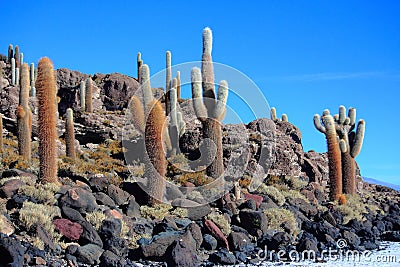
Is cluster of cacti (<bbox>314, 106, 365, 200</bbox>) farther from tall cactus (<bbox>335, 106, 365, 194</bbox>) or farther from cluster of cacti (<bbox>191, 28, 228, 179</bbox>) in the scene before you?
cluster of cacti (<bbox>191, 28, 228, 179</bbox>)

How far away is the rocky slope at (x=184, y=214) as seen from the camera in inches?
357

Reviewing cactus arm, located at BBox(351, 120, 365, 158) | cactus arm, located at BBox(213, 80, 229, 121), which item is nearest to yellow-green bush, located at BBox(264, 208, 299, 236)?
cactus arm, located at BBox(213, 80, 229, 121)

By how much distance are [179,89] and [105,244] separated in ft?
69.2

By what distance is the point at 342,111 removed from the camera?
19.7 meters

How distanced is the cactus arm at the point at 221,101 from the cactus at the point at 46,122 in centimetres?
576

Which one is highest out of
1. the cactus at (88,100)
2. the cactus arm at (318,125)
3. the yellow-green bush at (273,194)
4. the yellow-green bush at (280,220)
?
the cactus at (88,100)

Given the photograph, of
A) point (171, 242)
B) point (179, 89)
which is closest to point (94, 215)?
point (171, 242)

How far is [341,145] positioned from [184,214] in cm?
914

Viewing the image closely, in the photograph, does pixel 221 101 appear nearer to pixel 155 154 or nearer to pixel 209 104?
pixel 209 104

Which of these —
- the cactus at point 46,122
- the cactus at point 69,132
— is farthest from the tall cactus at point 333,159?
the cactus at point 46,122
